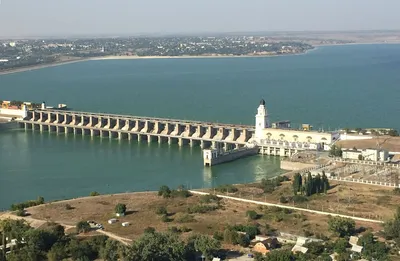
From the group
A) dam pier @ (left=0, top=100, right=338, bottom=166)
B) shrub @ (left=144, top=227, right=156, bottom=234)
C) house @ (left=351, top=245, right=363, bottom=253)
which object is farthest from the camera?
dam pier @ (left=0, top=100, right=338, bottom=166)

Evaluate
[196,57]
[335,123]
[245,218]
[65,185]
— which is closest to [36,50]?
[196,57]

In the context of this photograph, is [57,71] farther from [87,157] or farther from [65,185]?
[65,185]

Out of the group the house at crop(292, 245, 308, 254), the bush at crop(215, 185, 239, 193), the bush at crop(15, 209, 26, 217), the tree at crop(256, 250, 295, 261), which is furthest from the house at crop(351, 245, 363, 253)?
the bush at crop(15, 209, 26, 217)

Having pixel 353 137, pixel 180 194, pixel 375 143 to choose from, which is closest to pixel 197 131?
pixel 353 137

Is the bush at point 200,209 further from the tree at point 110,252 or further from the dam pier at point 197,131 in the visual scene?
the dam pier at point 197,131

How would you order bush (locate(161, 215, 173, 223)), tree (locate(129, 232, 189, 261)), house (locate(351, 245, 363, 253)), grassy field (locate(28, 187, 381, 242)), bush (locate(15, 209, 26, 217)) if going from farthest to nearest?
bush (locate(15, 209, 26, 217)), bush (locate(161, 215, 173, 223)), grassy field (locate(28, 187, 381, 242)), house (locate(351, 245, 363, 253)), tree (locate(129, 232, 189, 261))

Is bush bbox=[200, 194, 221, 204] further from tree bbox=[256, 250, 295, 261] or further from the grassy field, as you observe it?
tree bbox=[256, 250, 295, 261]

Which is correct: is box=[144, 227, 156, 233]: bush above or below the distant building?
above
